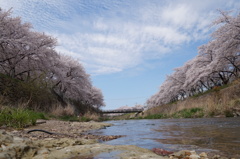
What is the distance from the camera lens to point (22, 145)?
2.43 meters

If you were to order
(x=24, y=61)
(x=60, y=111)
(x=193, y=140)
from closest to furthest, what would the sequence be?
1. (x=193, y=140)
2. (x=60, y=111)
3. (x=24, y=61)

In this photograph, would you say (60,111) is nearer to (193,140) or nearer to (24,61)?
(24,61)

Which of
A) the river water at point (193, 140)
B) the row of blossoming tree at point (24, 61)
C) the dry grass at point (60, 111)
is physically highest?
the row of blossoming tree at point (24, 61)

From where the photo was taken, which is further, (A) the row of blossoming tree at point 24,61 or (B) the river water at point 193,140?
(A) the row of blossoming tree at point 24,61

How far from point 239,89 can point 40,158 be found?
23.7 metres

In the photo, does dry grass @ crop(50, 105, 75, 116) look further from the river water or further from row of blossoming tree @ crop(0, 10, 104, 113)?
the river water

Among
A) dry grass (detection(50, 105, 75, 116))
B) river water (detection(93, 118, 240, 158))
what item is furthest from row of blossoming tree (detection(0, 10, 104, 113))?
river water (detection(93, 118, 240, 158))

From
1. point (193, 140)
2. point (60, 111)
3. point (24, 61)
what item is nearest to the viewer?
point (193, 140)

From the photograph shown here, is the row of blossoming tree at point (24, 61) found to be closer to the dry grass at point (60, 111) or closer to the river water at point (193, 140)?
the dry grass at point (60, 111)

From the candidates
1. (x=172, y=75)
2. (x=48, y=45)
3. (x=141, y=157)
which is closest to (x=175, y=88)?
(x=172, y=75)

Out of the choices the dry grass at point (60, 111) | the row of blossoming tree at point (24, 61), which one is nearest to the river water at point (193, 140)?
the dry grass at point (60, 111)

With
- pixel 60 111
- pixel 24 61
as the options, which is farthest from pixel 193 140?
pixel 24 61

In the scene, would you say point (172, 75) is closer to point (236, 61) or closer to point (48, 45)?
point (236, 61)

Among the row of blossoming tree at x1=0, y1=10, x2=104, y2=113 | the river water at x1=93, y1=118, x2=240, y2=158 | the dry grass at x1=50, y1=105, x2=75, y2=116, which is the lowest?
the river water at x1=93, y1=118, x2=240, y2=158
